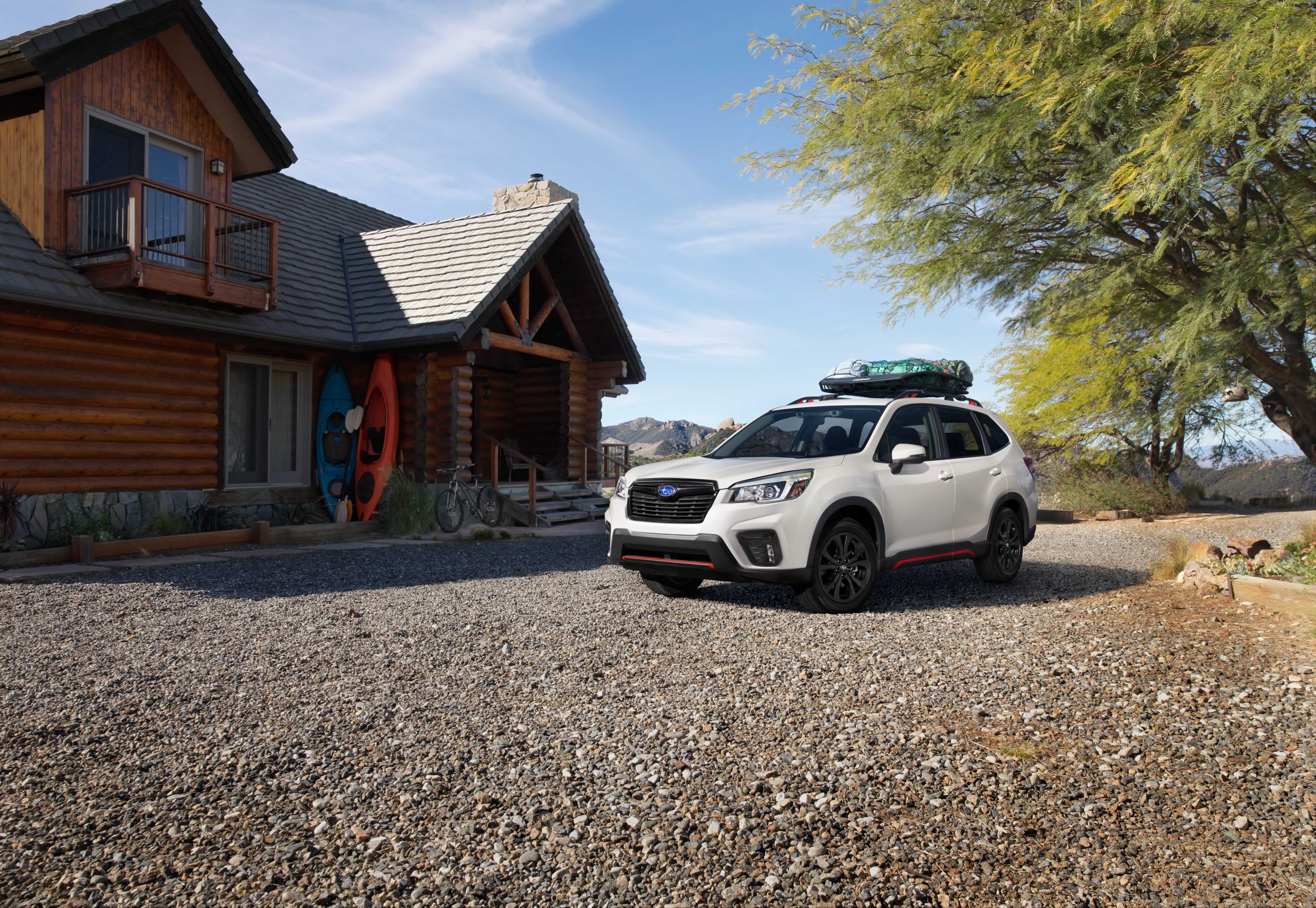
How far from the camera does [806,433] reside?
8109 millimetres

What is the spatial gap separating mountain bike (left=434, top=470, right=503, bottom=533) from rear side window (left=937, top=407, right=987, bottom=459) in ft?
27.8

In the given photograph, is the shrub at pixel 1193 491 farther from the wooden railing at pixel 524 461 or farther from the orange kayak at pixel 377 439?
the orange kayak at pixel 377 439

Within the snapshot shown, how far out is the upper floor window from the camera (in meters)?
11.9

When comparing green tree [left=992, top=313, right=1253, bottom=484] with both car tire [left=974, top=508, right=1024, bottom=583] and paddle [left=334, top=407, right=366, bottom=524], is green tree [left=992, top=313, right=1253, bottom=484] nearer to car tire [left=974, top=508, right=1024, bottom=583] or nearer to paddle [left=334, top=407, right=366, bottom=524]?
car tire [left=974, top=508, right=1024, bottom=583]

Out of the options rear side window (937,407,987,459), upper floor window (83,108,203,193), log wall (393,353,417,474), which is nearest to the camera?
rear side window (937,407,987,459)

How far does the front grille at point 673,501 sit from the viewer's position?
689cm

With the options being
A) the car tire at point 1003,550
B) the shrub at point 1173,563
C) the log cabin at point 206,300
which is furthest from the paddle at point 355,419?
the shrub at point 1173,563

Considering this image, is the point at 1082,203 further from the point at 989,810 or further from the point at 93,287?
the point at 93,287

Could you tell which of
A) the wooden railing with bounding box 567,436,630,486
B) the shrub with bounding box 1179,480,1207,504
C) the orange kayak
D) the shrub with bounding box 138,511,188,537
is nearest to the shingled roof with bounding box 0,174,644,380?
the orange kayak

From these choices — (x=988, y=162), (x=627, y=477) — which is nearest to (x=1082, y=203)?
(x=988, y=162)

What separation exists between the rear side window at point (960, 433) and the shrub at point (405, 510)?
27.7 ft

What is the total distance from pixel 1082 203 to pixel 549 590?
790cm

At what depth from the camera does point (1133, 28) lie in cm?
852

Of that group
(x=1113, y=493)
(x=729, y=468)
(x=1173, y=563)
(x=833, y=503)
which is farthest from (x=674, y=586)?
(x=1113, y=493)
